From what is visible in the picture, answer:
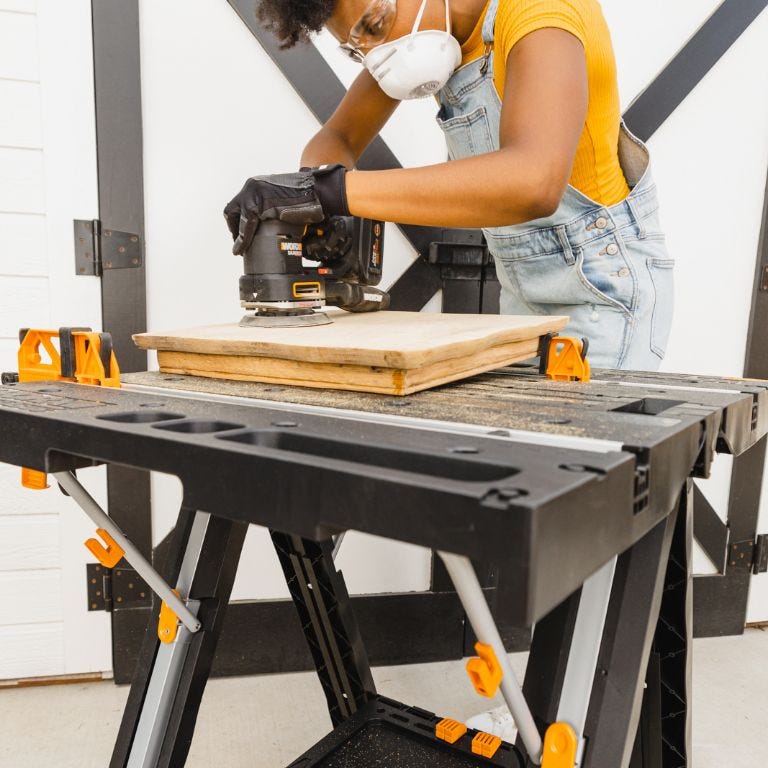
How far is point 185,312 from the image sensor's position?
210 centimetres

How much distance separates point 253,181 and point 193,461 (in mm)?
715

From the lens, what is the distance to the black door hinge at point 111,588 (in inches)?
84.0

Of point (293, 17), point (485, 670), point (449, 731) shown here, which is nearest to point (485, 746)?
point (449, 731)

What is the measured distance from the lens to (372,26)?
143 centimetres

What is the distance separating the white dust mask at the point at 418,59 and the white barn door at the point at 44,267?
3.28 ft

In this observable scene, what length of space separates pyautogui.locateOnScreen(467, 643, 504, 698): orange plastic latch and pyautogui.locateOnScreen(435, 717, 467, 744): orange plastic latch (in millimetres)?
664

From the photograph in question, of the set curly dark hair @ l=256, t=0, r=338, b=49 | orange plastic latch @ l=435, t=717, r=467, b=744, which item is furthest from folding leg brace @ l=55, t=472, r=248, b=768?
curly dark hair @ l=256, t=0, r=338, b=49

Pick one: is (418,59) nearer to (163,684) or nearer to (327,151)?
(327,151)

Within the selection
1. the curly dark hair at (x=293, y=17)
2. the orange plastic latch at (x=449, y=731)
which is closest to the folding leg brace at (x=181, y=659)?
the orange plastic latch at (x=449, y=731)

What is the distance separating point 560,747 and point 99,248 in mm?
1814

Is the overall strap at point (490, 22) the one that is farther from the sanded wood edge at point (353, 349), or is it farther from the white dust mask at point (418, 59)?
the sanded wood edge at point (353, 349)

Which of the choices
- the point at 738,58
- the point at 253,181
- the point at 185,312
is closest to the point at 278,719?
the point at 185,312

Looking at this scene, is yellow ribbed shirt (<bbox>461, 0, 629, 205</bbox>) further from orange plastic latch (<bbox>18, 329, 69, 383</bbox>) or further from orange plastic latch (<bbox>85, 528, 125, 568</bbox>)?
orange plastic latch (<bbox>85, 528, 125, 568</bbox>)

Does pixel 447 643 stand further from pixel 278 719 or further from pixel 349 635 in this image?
pixel 349 635
